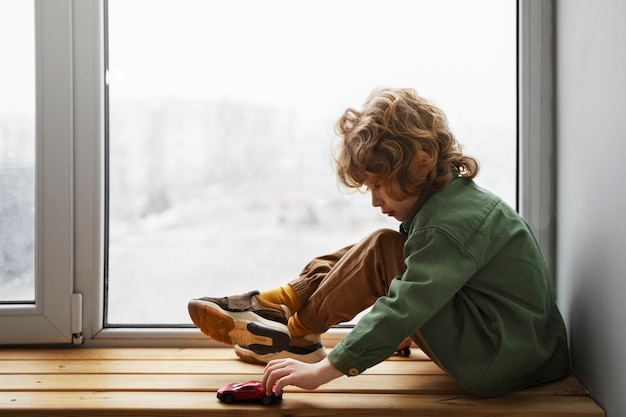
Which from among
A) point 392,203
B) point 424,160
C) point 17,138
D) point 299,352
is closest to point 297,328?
point 299,352

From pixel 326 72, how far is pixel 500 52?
390mm

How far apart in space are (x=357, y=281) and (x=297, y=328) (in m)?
0.17

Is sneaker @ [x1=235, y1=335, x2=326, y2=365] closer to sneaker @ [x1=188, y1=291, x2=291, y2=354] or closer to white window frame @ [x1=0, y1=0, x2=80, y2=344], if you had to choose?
sneaker @ [x1=188, y1=291, x2=291, y2=354]

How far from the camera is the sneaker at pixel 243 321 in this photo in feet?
4.19

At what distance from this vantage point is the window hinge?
1.45 metres

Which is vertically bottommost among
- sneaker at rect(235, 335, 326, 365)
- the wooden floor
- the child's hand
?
the wooden floor

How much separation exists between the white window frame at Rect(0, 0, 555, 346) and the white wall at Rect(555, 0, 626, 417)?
4cm

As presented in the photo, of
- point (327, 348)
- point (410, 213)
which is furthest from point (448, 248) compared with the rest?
point (327, 348)

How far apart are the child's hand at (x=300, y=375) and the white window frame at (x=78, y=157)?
38 centimetres

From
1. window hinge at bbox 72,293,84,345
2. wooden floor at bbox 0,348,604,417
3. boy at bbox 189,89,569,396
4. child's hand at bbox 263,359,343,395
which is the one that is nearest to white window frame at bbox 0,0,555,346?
window hinge at bbox 72,293,84,345

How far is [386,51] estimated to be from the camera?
147 centimetres

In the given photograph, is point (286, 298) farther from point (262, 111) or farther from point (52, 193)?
point (52, 193)

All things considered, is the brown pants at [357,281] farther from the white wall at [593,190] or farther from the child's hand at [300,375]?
the white wall at [593,190]

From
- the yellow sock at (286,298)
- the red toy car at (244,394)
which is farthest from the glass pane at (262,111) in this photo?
the red toy car at (244,394)
